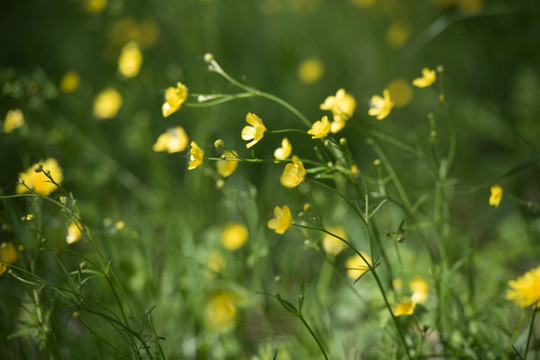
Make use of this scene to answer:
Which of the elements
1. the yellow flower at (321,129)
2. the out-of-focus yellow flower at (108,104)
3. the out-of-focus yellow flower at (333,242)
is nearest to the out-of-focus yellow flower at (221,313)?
the out-of-focus yellow flower at (333,242)

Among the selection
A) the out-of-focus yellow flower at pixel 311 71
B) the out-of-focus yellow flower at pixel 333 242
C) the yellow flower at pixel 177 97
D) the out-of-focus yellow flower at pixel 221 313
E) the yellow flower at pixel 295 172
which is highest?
the yellow flower at pixel 177 97

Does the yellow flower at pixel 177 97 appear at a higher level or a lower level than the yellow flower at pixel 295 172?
higher

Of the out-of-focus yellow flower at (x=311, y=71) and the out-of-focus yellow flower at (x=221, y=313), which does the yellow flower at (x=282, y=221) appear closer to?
the out-of-focus yellow flower at (x=221, y=313)

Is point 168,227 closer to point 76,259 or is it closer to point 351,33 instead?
point 76,259

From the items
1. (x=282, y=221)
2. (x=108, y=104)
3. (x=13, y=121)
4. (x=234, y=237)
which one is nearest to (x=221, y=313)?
(x=234, y=237)

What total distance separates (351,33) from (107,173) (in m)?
1.74

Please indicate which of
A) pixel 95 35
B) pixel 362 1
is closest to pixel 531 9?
pixel 362 1

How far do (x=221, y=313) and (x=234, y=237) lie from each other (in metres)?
0.33

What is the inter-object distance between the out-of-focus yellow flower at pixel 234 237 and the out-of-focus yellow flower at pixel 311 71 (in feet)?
3.44

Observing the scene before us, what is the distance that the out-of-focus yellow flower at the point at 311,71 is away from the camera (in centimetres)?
253

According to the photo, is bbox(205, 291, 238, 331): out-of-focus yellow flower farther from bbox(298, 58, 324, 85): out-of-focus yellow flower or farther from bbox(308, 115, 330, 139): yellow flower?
bbox(298, 58, 324, 85): out-of-focus yellow flower

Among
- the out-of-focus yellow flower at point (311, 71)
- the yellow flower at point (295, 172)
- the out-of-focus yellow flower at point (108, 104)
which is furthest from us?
the out-of-focus yellow flower at point (311, 71)

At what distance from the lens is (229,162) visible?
1117 mm

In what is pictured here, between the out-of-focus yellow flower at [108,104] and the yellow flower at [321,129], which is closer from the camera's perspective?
the yellow flower at [321,129]
